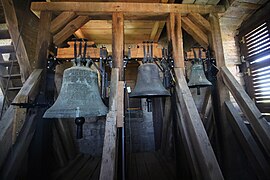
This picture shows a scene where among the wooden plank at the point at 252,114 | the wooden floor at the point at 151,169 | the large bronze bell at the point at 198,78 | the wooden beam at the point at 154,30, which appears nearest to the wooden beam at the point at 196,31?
the large bronze bell at the point at 198,78

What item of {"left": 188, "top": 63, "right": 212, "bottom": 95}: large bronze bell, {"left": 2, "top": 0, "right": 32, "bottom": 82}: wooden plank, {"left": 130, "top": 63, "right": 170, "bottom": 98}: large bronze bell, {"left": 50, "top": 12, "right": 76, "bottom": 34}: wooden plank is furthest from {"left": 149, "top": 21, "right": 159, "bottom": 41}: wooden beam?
{"left": 2, "top": 0, "right": 32, "bottom": 82}: wooden plank

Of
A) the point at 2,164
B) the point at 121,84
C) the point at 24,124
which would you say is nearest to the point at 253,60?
the point at 121,84

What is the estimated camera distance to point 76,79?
1.38 metres

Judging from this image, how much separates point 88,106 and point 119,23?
1.30 m

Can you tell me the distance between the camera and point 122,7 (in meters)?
2.09

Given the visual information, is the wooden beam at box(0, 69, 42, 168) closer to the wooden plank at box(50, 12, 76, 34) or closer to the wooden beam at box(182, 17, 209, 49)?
the wooden plank at box(50, 12, 76, 34)

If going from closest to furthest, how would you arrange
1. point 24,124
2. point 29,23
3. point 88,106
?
point 88,106 < point 24,124 < point 29,23

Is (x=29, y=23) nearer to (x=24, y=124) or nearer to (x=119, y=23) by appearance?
(x=119, y=23)

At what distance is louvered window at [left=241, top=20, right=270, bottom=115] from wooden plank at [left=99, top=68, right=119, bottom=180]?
2.11 metres

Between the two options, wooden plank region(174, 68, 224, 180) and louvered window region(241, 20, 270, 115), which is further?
louvered window region(241, 20, 270, 115)

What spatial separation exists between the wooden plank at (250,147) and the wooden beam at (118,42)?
143 centimetres

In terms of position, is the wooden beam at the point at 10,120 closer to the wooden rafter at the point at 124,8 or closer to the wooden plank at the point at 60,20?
the wooden plank at the point at 60,20

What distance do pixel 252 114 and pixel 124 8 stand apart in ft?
6.50

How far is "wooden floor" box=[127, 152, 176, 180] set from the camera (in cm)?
236
